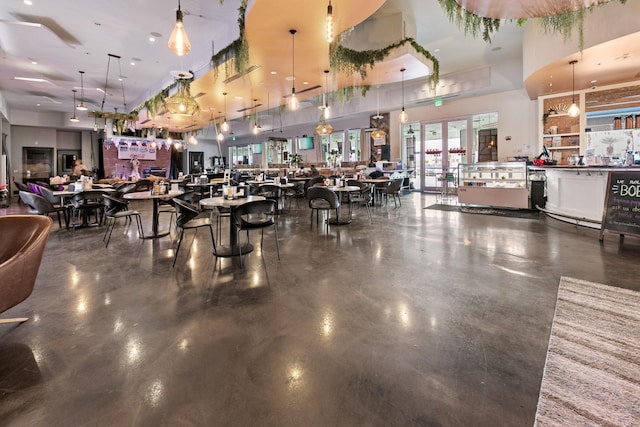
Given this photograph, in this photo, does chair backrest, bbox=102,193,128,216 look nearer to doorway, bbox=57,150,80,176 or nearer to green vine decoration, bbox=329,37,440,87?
green vine decoration, bbox=329,37,440,87

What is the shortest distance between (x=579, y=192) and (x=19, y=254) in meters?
7.90

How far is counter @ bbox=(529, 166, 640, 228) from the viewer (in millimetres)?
5266

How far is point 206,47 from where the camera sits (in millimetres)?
7852

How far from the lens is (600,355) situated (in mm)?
1933

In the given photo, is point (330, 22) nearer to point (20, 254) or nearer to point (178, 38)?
point (178, 38)

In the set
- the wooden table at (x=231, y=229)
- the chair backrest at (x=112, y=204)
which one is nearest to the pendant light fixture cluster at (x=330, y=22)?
the wooden table at (x=231, y=229)

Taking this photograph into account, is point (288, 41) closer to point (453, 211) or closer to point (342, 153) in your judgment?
point (453, 211)

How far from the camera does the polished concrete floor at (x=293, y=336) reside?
5.10 feet

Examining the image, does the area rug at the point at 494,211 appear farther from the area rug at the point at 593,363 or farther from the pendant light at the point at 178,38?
the pendant light at the point at 178,38

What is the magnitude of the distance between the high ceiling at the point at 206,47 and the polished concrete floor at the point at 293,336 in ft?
12.9

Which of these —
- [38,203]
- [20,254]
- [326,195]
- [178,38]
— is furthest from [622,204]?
[38,203]

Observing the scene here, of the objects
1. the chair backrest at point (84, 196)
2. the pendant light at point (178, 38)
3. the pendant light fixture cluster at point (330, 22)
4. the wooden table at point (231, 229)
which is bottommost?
the wooden table at point (231, 229)

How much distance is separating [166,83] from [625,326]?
1214 cm

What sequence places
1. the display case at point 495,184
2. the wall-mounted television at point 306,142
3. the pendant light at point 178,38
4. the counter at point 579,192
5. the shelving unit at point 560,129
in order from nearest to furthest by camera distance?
the pendant light at point 178,38
the counter at point 579,192
the display case at point 495,184
the shelving unit at point 560,129
the wall-mounted television at point 306,142
